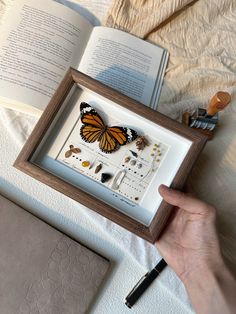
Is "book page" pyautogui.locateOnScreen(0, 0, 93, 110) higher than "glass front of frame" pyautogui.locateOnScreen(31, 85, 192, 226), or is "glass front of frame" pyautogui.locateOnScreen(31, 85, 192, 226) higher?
"book page" pyautogui.locateOnScreen(0, 0, 93, 110)

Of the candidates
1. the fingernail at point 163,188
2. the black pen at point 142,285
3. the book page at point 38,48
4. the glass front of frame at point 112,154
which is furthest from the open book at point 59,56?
the black pen at point 142,285

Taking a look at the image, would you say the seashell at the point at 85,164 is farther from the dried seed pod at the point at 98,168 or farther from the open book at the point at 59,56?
the open book at the point at 59,56

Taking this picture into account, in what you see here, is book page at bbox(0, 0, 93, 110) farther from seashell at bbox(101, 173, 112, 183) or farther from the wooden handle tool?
the wooden handle tool

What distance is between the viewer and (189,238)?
0.58 metres

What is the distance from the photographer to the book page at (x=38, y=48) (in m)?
0.64

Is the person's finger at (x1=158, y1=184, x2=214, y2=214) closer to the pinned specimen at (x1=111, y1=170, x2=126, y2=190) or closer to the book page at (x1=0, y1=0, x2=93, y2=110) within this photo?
the pinned specimen at (x1=111, y1=170, x2=126, y2=190)

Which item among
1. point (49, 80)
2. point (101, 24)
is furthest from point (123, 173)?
point (101, 24)

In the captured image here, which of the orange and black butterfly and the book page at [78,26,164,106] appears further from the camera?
the book page at [78,26,164,106]

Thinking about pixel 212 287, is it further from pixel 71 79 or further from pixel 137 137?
pixel 71 79

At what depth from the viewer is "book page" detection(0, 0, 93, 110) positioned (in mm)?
644

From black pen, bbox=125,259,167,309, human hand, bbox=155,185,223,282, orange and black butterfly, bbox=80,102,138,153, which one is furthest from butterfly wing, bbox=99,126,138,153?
black pen, bbox=125,259,167,309

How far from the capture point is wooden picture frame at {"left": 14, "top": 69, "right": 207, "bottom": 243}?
0.52 metres

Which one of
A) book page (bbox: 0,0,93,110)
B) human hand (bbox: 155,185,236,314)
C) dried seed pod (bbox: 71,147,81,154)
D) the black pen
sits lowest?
the black pen

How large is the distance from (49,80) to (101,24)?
0.20 metres
